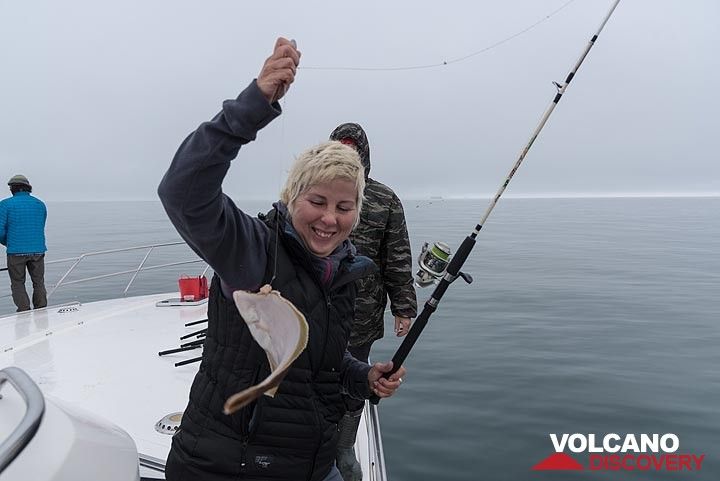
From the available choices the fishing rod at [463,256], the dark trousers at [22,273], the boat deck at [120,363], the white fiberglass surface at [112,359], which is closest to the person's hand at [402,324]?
the fishing rod at [463,256]

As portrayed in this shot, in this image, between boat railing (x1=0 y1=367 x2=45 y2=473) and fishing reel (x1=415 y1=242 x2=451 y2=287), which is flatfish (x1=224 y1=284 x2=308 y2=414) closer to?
boat railing (x1=0 y1=367 x2=45 y2=473)

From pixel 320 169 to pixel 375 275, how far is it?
180 cm

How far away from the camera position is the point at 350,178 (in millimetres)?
1782

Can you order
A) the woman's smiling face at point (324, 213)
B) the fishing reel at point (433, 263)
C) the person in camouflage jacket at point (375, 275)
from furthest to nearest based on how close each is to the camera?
the fishing reel at point (433, 263)
the person in camouflage jacket at point (375, 275)
the woman's smiling face at point (324, 213)

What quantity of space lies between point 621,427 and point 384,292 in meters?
4.27

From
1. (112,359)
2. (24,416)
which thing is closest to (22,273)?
(112,359)

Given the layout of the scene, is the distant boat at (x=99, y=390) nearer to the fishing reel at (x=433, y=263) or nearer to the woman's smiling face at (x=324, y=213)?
the woman's smiling face at (x=324, y=213)

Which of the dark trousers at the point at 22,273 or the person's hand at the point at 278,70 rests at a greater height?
the dark trousers at the point at 22,273

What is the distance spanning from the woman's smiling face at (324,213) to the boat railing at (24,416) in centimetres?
101

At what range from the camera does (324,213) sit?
1781 millimetres

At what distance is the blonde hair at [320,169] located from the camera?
174cm

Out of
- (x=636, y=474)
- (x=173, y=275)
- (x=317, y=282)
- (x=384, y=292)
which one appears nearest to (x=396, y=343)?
(x=636, y=474)

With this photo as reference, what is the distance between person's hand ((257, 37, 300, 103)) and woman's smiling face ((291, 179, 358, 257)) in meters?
0.40

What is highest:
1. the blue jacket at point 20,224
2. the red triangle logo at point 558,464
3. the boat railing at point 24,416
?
the blue jacket at point 20,224
